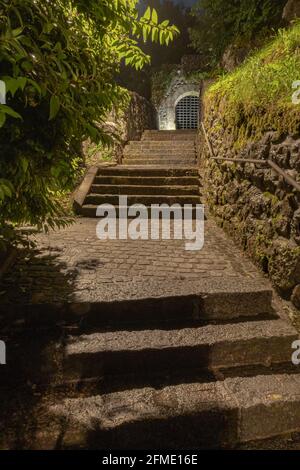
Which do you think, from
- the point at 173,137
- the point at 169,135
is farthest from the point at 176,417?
the point at 169,135

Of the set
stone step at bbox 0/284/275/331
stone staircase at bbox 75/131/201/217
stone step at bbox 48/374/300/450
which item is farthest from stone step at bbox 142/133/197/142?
stone step at bbox 48/374/300/450

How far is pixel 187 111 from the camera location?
19688 millimetres

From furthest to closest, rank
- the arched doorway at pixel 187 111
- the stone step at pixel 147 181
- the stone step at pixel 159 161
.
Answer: the arched doorway at pixel 187 111 → the stone step at pixel 159 161 → the stone step at pixel 147 181

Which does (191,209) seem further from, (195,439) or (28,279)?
(195,439)

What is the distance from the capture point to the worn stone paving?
3.10 meters

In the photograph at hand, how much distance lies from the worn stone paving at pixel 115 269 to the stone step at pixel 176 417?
3.17 feet

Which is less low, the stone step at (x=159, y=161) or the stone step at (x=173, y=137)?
the stone step at (x=173, y=137)

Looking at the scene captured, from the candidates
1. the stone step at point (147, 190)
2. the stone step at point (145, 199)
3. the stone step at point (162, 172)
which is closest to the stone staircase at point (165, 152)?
the stone step at point (162, 172)

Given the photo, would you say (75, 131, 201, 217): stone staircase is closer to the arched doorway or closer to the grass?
the grass

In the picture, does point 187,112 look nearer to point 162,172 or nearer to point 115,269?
point 162,172

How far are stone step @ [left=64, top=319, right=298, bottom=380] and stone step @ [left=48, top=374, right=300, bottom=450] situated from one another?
0.23 metres

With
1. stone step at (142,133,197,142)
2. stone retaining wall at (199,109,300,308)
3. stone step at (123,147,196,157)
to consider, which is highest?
stone step at (142,133,197,142)

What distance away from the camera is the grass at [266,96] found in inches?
132

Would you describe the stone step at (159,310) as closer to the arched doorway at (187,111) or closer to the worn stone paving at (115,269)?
the worn stone paving at (115,269)
